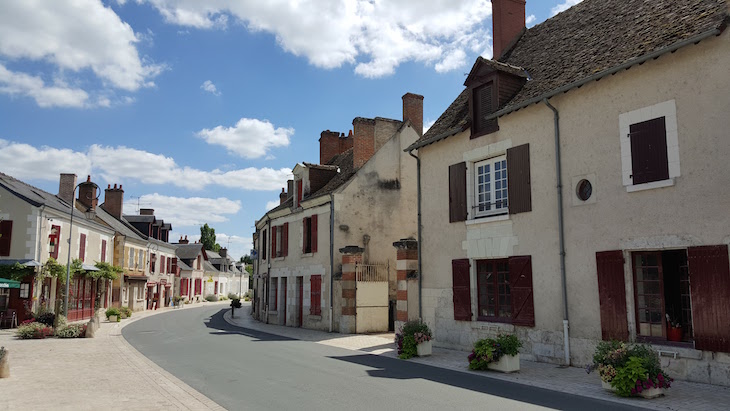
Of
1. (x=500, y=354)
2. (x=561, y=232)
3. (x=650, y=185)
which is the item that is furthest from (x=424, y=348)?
(x=650, y=185)

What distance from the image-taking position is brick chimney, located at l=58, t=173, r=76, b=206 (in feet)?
99.0

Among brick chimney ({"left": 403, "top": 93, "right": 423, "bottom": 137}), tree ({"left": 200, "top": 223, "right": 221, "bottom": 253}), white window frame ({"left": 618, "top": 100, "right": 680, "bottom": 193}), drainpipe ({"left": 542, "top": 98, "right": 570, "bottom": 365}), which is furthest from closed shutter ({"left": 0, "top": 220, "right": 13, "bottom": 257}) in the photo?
tree ({"left": 200, "top": 223, "right": 221, "bottom": 253})

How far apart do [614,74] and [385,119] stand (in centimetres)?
1235

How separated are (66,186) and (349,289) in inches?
794

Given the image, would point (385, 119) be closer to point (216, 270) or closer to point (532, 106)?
point (532, 106)

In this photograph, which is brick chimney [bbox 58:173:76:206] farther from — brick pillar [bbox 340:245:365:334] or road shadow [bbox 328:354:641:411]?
road shadow [bbox 328:354:641:411]

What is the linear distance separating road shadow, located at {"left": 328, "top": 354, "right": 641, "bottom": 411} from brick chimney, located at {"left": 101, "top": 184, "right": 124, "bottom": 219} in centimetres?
2992

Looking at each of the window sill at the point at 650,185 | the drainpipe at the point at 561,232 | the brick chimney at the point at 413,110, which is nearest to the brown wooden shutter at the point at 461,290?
the drainpipe at the point at 561,232

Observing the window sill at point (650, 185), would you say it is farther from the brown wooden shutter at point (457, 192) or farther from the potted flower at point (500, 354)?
the brown wooden shutter at point (457, 192)

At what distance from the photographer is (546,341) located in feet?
36.1

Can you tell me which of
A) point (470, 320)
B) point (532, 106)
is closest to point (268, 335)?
point (470, 320)

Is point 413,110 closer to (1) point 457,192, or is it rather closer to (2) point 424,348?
→ (1) point 457,192

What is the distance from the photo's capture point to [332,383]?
9000mm

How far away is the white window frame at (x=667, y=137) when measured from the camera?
A: 8.88 metres
